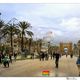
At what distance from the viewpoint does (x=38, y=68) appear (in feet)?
59.6

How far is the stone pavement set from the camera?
17.9 metres

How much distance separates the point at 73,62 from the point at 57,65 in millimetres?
594

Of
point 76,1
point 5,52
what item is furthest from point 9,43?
point 76,1

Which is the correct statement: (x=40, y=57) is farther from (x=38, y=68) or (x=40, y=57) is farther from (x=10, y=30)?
(x=10, y=30)

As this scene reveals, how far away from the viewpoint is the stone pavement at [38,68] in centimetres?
1791

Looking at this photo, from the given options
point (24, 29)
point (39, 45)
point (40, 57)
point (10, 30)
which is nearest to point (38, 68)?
point (40, 57)

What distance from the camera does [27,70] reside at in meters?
18.1

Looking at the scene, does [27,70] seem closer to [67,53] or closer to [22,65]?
[22,65]

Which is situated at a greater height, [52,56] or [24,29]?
[24,29]

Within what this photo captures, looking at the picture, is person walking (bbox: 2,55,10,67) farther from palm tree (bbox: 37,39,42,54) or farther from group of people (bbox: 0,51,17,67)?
palm tree (bbox: 37,39,42,54)

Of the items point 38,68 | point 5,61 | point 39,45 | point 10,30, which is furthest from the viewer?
point 39,45

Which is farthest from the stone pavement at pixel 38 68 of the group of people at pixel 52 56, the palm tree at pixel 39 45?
the palm tree at pixel 39 45

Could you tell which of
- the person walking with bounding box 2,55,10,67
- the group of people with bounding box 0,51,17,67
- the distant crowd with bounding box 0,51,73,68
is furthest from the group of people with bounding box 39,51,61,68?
the person walking with bounding box 2,55,10,67

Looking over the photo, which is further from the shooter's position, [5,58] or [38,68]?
[5,58]
